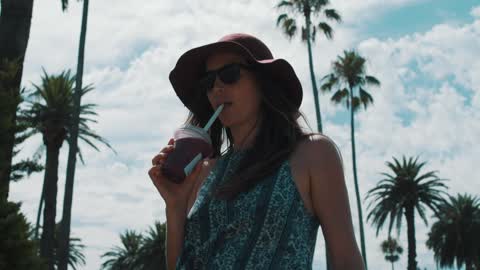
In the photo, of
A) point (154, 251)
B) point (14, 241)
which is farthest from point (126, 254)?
point (14, 241)

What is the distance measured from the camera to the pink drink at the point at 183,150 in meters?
2.71

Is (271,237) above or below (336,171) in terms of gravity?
below

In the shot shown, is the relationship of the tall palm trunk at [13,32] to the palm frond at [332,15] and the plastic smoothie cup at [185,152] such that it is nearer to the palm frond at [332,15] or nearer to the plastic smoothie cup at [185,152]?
the plastic smoothie cup at [185,152]

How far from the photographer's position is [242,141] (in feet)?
9.78

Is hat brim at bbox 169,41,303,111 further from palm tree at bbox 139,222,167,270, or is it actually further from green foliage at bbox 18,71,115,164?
palm tree at bbox 139,222,167,270

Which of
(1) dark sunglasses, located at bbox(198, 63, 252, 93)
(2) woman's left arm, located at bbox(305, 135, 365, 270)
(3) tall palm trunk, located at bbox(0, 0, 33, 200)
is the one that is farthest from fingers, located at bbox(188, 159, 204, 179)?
(3) tall palm trunk, located at bbox(0, 0, 33, 200)

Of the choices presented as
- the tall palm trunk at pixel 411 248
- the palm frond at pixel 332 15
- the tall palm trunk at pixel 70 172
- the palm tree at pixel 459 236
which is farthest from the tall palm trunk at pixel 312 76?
the palm tree at pixel 459 236

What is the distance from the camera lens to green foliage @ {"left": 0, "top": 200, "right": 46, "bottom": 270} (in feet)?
43.9

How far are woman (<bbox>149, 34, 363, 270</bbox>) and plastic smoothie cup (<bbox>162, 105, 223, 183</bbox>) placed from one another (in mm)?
34

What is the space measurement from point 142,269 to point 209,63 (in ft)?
192

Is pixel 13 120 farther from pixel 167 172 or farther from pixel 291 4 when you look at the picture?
pixel 291 4

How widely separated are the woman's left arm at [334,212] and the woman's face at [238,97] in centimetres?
38

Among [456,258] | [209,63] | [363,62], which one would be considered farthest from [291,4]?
[209,63]

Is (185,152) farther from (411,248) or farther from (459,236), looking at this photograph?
(459,236)
